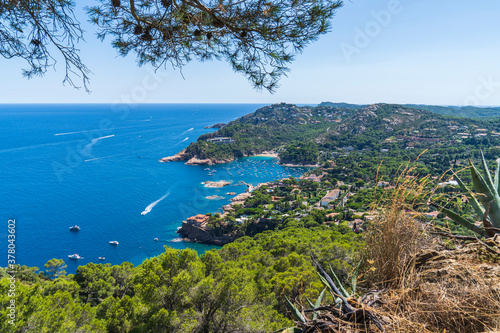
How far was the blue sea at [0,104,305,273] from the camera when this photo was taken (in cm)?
2112

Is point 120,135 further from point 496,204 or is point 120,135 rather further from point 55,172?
point 496,204

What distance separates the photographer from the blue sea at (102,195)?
2112cm

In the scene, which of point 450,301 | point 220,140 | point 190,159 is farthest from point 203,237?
point 220,140

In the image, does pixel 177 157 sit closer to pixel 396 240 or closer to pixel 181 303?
pixel 181 303

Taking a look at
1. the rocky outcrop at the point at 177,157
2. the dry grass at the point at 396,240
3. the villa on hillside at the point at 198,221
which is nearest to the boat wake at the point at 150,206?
the villa on hillside at the point at 198,221

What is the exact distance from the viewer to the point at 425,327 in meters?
0.95

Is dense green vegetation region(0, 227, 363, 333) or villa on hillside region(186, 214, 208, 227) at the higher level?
dense green vegetation region(0, 227, 363, 333)

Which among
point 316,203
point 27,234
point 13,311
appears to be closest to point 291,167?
point 316,203

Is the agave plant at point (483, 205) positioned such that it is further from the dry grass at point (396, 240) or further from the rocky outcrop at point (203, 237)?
the rocky outcrop at point (203, 237)

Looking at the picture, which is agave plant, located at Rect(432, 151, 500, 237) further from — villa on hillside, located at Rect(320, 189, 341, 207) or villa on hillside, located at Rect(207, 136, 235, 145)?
villa on hillside, located at Rect(207, 136, 235, 145)

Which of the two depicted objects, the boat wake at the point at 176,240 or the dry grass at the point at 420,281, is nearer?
the dry grass at the point at 420,281

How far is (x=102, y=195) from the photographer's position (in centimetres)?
3153

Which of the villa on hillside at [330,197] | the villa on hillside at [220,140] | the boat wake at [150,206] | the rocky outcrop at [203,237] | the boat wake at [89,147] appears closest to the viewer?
the rocky outcrop at [203,237]

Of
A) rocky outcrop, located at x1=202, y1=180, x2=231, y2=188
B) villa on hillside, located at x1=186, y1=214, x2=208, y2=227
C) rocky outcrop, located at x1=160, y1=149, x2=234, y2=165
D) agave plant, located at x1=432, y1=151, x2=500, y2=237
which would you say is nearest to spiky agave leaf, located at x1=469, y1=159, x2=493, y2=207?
agave plant, located at x1=432, y1=151, x2=500, y2=237
